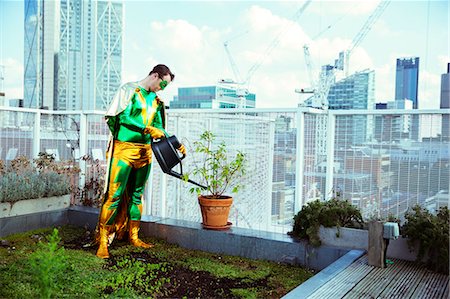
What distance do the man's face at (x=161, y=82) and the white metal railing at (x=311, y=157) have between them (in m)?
0.89

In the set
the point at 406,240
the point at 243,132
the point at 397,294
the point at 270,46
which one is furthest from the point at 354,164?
the point at 270,46

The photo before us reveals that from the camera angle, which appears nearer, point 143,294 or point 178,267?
point 143,294

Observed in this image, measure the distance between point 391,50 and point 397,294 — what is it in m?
3.37

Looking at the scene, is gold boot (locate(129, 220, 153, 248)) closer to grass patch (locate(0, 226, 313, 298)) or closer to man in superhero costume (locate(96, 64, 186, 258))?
grass patch (locate(0, 226, 313, 298))

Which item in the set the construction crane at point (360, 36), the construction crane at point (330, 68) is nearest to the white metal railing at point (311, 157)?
the construction crane at point (330, 68)

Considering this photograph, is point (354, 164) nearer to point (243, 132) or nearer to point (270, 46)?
point (243, 132)

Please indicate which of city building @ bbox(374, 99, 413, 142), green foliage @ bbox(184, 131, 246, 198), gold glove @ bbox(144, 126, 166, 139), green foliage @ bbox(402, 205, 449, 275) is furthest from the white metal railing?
gold glove @ bbox(144, 126, 166, 139)

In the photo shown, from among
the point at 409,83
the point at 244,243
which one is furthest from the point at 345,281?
the point at 409,83

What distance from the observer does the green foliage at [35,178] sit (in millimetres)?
4332

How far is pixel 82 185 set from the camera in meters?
5.21

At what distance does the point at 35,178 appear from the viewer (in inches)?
180

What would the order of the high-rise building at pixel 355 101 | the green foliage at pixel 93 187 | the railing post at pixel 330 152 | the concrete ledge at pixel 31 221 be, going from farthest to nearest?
1. the green foliage at pixel 93 187
2. the concrete ledge at pixel 31 221
3. the railing post at pixel 330 152
4. the high-rise building at pixel 355 101

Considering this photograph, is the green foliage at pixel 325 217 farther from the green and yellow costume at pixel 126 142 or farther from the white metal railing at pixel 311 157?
the green and yellow costume at pixel 126 142

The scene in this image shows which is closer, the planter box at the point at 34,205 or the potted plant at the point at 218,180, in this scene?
the potted plant at the point at 218,180
